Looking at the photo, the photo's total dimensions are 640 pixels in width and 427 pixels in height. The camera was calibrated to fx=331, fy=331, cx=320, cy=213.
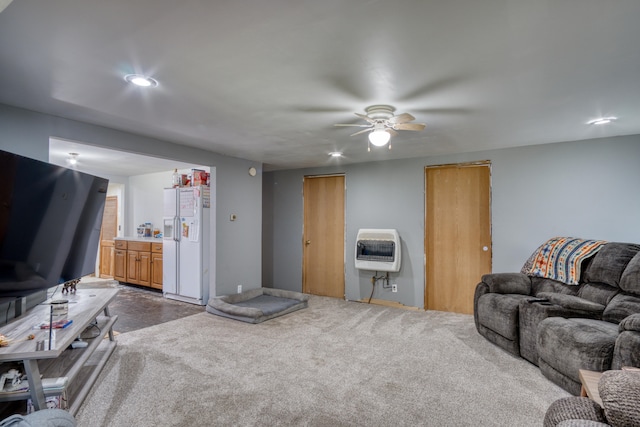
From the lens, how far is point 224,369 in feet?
9.44

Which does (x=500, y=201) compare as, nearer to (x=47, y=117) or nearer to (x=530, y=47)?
(x=530, y=47)

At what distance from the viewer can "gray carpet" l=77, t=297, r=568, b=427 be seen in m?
2.22

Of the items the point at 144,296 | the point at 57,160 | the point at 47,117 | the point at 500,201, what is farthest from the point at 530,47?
the point at 57,160

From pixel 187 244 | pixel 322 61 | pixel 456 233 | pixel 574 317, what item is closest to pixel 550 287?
pixel 574 317

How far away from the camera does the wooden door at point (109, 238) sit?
7.37 m

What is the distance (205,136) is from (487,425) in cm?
382

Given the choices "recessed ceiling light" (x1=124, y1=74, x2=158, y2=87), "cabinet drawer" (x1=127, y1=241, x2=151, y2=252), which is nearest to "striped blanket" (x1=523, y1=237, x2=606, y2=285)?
"recessed ceiling light" (x1=124, y1=74, x2=158, y2=87)

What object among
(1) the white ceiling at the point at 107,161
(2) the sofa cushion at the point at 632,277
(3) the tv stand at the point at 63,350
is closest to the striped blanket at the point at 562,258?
(2) the sofa cushion at the point at 632,277

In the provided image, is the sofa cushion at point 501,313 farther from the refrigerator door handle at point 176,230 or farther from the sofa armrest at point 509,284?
the refrigerator door handle at point 176,230

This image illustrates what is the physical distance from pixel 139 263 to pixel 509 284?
614 centimetres

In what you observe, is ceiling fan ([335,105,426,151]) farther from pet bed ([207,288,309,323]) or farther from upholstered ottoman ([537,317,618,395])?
pet bed ([207,288,309,323])

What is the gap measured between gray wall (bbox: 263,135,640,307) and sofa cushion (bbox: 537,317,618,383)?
1.75 metres

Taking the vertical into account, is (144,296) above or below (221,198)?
below

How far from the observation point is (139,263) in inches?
248
